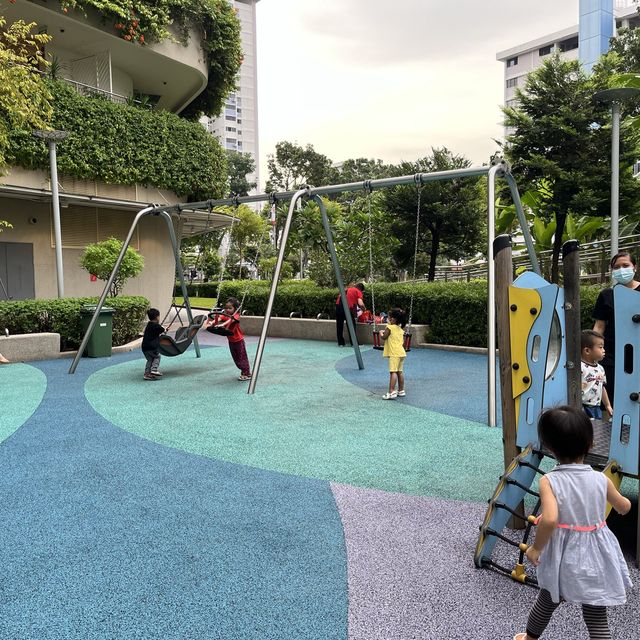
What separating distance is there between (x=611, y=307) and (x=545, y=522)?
9.94 ft

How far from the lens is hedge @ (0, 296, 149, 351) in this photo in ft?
35.7

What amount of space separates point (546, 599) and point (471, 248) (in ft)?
68.8

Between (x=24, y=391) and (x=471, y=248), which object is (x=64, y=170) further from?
(x=471, y=248)

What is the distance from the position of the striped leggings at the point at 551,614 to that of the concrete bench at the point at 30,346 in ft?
34.5

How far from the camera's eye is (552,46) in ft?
227

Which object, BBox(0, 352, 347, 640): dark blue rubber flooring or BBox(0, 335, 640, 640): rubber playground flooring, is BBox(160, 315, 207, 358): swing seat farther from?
BBox(0, 352, 347, 640): dark blue rubber flooring

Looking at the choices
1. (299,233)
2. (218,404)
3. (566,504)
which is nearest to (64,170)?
(299,233)

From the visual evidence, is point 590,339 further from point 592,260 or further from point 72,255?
point 72,255

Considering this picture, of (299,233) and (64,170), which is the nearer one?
(64,170)

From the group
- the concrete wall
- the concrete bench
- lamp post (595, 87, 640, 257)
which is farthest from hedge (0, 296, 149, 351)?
lamp post (595, 87, 640, 257)

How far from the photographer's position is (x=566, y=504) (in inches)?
82.3

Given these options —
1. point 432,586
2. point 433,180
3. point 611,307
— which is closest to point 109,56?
point 433,180

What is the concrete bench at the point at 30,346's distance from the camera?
10398 mm

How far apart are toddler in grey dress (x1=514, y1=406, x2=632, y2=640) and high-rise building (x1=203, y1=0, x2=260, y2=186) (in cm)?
11040
